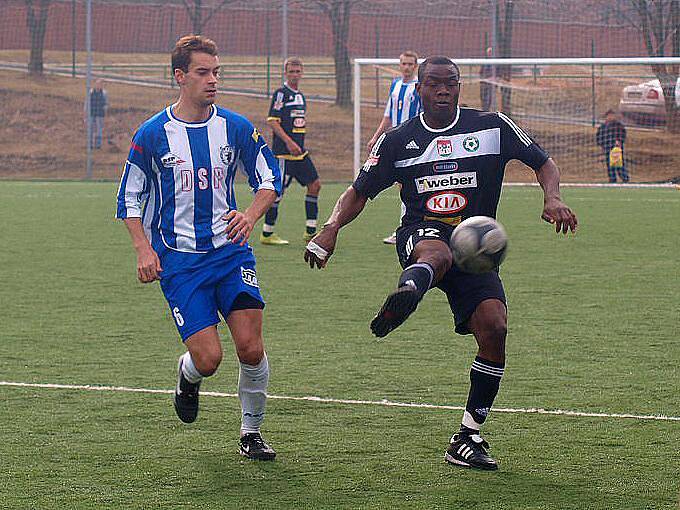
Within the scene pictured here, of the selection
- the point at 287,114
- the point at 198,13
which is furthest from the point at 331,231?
the point at 198,13

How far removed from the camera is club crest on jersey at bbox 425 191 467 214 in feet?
19.3

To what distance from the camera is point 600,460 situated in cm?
569

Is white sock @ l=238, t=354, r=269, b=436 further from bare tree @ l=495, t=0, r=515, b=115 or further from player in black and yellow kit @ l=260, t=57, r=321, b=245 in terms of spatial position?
bare tree @ l=495, t=0, r=515, b=115

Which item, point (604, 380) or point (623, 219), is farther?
point (623, 219)

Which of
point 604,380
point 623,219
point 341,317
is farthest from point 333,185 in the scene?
point 604,380

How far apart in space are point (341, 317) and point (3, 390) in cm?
340

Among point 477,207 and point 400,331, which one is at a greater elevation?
point 477,207

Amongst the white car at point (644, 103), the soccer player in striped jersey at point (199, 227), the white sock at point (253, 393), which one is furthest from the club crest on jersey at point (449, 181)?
the white car at point (644, 103)

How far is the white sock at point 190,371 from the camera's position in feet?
19.2

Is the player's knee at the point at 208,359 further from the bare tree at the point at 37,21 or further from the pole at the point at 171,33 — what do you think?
the bare tree at the point at 37,21

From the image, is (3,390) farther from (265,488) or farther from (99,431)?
(265,488)

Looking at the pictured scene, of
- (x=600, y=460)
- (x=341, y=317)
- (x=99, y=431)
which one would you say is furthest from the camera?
(x=341, y=317)

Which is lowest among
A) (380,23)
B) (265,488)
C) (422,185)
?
(265,488)

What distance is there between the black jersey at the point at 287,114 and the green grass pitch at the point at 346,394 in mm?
1892
